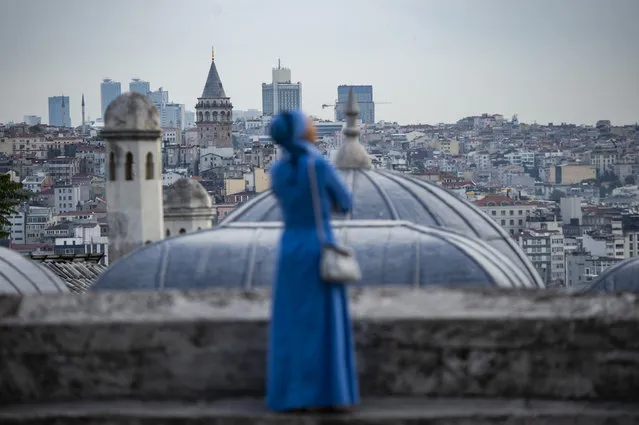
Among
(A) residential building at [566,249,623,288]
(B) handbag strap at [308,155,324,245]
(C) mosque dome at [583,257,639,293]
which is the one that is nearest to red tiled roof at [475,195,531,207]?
(A) residential building at [566,249,623,288]

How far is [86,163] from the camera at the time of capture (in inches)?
7293

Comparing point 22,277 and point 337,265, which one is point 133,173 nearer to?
point 22,277

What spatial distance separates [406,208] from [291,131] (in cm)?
1116

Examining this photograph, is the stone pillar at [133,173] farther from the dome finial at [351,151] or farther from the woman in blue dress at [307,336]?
the woman in blue dress at [307,336]

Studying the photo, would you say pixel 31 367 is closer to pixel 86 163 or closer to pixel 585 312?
pixel 585 312

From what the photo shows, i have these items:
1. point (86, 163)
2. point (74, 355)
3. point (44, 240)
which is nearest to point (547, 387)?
point (74, 355)

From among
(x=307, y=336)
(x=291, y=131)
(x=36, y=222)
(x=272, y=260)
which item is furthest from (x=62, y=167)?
(x=307, y=336)

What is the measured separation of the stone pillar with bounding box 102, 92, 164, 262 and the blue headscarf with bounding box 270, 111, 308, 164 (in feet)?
50.1

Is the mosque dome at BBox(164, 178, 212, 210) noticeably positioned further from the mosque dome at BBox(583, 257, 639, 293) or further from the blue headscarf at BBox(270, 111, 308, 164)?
the blue headscarf at BBox(270, 111, 308, 164)

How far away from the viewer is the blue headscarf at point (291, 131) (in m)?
6.85

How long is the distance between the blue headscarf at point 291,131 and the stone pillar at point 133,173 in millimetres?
15278

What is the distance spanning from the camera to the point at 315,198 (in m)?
6.76

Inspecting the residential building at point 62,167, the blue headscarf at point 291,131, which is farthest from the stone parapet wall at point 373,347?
the residential building at point 62,167

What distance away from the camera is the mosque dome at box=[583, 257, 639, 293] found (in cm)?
1472
